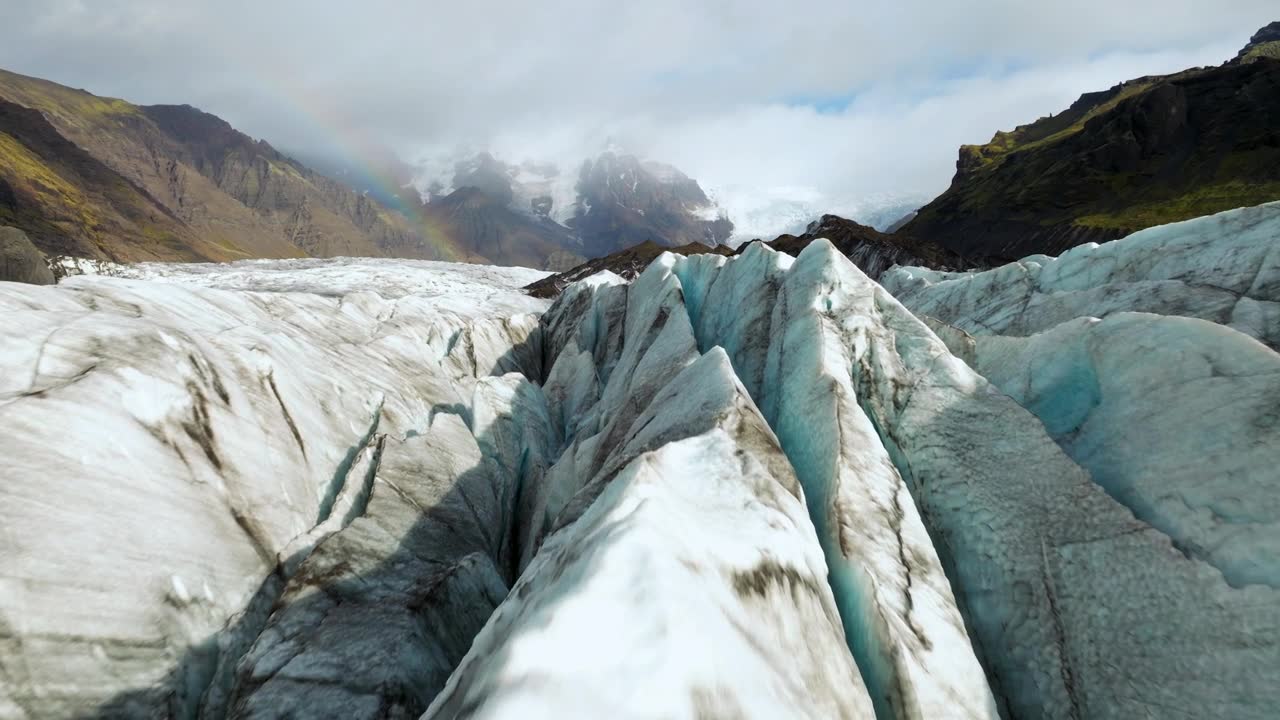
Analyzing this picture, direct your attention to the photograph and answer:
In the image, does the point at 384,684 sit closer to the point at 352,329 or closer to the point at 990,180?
the point at 352,329

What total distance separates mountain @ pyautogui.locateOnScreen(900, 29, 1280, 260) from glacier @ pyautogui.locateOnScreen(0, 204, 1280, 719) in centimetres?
7903

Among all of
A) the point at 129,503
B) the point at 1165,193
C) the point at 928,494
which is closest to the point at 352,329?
the point at 129,503

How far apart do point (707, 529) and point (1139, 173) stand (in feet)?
393

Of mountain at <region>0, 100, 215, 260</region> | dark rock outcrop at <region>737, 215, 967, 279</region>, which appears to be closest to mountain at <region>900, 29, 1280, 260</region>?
dark rock outcrop at <region>737, 215, 967, 279</region>

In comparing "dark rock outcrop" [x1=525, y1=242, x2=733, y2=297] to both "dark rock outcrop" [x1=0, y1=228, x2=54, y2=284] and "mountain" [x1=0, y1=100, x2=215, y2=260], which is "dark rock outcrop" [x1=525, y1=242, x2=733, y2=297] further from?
"mountain" [x1=0, y1=100, x2=215, y2=260]

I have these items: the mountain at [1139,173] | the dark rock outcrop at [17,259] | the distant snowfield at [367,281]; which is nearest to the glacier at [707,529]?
the distant snowfield at [367,281]

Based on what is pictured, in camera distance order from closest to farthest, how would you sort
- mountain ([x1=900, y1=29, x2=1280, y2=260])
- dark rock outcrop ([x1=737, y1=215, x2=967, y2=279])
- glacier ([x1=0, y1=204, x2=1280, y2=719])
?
glacier ([x1=0, y1=204, x2=1280, y2=719]), dark rock outcrop ([x1=737, y1=215, x2=967, y2=279]), mountain ([x1=900, y1=29, x2=1280, y2=260])

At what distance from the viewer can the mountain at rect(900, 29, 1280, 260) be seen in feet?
225

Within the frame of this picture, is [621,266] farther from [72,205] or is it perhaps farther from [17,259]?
[72,205]

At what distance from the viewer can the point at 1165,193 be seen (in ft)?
248

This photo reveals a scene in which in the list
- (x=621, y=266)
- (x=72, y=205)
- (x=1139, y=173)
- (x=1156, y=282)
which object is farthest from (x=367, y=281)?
(x=72, y=205)

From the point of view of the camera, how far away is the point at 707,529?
4.79 m

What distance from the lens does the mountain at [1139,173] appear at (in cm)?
6856

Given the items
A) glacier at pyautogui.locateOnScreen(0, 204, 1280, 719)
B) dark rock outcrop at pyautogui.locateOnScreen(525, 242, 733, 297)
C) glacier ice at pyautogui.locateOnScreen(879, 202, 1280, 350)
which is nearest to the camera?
glacier at pyautogui.locateOnScreen(0, 204, 1280, 719)
